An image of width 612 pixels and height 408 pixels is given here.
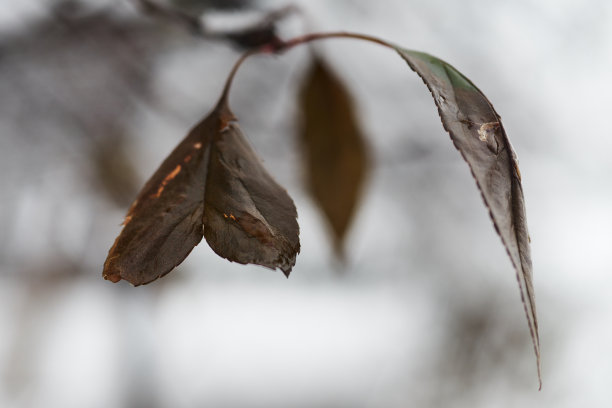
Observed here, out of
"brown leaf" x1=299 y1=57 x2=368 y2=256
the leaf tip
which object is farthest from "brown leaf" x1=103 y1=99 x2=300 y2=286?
"brown leaf" x1=299 y1=57 x2=368 y2=256

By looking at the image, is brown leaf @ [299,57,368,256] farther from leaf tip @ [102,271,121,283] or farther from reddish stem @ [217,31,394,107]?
leaf tip @ [102,271,121,283]

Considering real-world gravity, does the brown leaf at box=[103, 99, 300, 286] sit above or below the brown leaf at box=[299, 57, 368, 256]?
above

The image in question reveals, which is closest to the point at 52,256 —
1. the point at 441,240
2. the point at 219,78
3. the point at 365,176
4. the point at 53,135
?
the point at 53,135

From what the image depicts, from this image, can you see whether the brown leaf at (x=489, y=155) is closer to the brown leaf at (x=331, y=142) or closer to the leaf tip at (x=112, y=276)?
the leaf tip at (x=112, y=276)

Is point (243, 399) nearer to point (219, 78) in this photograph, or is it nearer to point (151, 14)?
point (219, 78)

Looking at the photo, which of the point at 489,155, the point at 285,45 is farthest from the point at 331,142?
the point at 489,155

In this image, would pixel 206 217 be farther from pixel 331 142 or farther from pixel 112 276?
pixel 331 142
